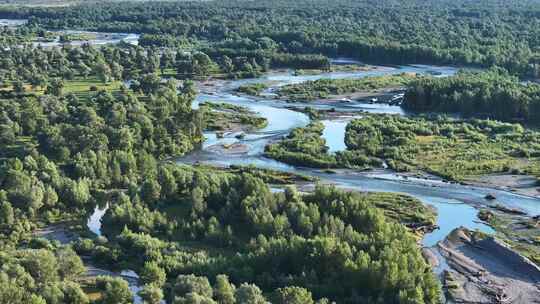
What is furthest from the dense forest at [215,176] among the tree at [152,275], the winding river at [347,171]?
the winding river at [347,171]

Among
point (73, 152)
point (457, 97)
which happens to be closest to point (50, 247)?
point (73, 152)

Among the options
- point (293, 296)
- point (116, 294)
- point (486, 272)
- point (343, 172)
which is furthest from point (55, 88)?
point (293, 296)

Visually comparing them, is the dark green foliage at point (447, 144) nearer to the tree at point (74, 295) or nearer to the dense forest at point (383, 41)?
the tree at point (74, 295)

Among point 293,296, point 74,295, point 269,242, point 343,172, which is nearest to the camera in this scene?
point 293,296

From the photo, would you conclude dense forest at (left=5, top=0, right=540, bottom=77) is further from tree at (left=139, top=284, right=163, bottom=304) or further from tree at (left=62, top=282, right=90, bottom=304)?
tree at (left=62, top=282, right=90, bottom=304)

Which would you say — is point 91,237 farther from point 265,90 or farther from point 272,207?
point 265,90

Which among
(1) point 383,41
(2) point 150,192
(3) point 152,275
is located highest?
(1) point 383,41

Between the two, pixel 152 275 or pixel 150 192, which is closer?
pixel 152 275

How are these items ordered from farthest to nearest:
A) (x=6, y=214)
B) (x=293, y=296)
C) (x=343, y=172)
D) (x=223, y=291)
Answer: (x=343, y=172)
(x=6, y=214)
(x=223, y=291)
(x=293, y=296)

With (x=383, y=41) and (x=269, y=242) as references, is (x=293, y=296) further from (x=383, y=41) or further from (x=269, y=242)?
(x=383, y=41)

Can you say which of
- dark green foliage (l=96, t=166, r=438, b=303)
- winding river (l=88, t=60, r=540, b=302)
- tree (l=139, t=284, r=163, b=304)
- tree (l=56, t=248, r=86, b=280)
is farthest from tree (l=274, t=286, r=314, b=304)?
tree (l=56, t=248, r=86, b=280)

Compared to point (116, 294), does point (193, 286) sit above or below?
above
